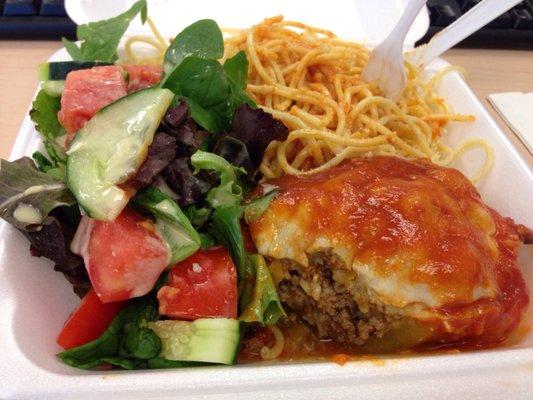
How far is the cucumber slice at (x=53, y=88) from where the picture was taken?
160 cm

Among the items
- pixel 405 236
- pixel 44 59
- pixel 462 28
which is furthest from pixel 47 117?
pixel 462 28

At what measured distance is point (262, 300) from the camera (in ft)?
4.33

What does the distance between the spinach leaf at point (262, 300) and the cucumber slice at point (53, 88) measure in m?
0.83

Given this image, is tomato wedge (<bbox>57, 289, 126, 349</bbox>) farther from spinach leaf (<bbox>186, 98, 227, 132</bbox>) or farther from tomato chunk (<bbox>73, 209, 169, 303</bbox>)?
spinach leaf (<bbox>186, 98, 227, 132</bbox>)

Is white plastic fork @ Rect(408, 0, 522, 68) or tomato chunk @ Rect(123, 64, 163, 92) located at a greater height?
white plastic fork @ Rect(408, 0, 522, 68)

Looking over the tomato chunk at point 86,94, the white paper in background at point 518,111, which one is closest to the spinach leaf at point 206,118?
the tomato chunk at point 86,94

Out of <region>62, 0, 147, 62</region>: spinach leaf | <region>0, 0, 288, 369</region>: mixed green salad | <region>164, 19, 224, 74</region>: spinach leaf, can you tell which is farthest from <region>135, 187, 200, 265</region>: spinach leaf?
<region>62, 0, 147, 62</region>: spinach leaf

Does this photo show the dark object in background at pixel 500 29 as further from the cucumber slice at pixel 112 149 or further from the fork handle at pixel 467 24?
the cucumber slice at pixel 112 149

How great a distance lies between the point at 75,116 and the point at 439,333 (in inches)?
45.8

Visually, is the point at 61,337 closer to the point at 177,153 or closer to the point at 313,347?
the point at 177,153

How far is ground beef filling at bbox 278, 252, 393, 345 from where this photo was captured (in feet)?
4.29

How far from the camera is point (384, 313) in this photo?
1.27 m

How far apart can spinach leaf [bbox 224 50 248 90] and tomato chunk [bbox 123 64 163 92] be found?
0.75 ft

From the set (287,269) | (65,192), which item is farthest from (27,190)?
(287,269)
